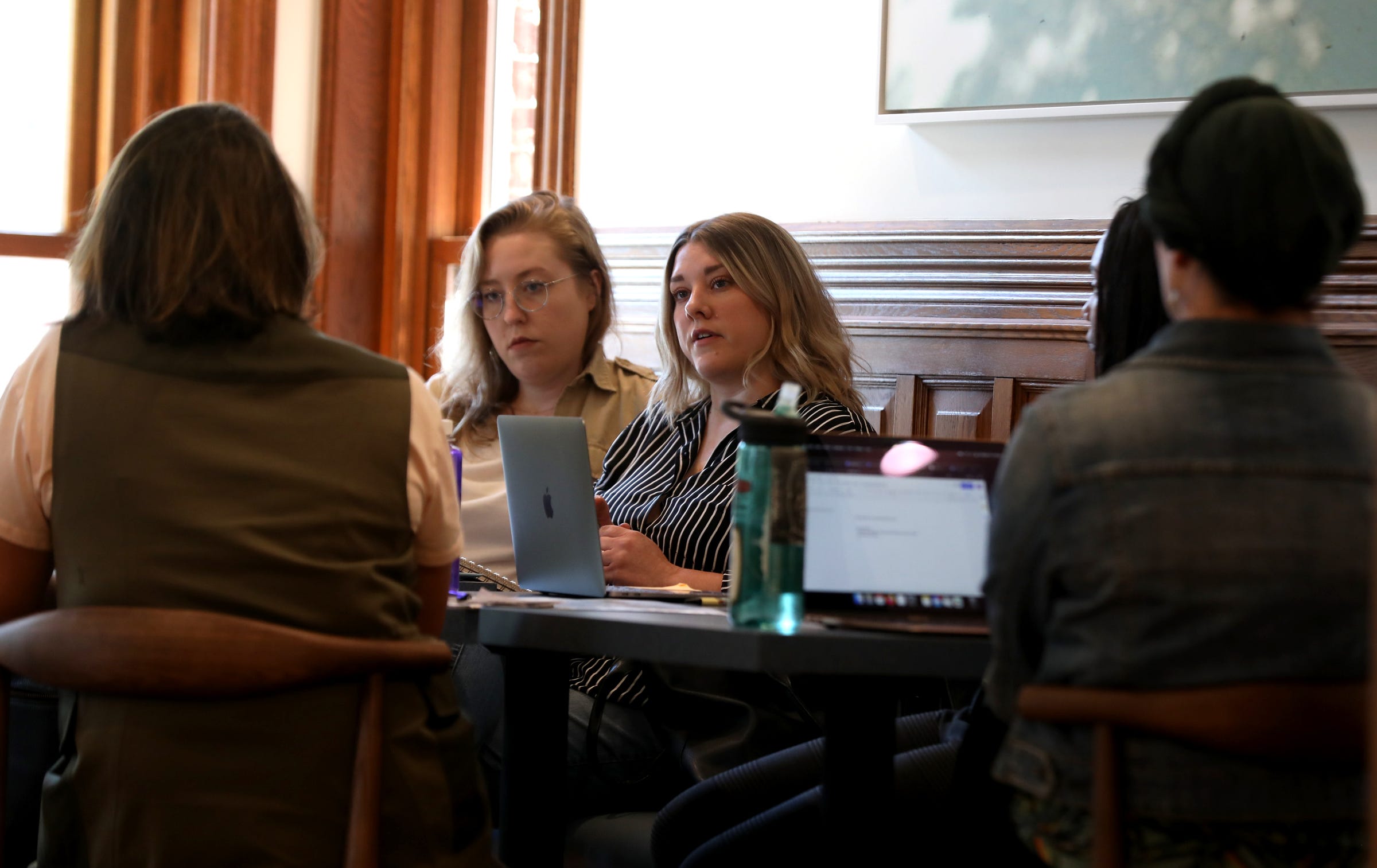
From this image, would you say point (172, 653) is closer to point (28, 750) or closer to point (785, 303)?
point (28, 750)

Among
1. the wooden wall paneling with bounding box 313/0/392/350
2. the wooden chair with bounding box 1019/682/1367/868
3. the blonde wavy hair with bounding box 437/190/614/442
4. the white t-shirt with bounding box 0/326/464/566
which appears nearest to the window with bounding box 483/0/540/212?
the wooden wall paneling with bounding box 313/0/392/350

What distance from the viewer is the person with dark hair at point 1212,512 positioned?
1024mm

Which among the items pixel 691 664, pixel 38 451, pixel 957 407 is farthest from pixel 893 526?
pixel 957 407

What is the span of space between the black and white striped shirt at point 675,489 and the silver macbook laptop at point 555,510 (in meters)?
0.21

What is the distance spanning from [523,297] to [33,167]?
1.32 metres

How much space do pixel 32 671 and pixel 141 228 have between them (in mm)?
439

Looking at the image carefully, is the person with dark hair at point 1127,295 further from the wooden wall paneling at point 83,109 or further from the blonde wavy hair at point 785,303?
the wooden wall paneling at point 83,109

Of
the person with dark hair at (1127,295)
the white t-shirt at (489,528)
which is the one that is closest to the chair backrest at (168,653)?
the person with dark hair at (1127,295)

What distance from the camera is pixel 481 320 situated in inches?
109

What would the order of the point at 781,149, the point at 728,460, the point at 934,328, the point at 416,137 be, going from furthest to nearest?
1. the point at 416,137
2. the point at 781,149
3. the point at 934,328
4. the point at 728,460

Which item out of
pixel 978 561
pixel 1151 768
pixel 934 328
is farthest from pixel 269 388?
pixel 934 328

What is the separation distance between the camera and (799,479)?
4.64 ft

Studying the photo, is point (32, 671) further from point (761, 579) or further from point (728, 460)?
point (728, 460)

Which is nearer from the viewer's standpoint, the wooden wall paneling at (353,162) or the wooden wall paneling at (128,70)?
the wooden wall paneling at (128,70)
